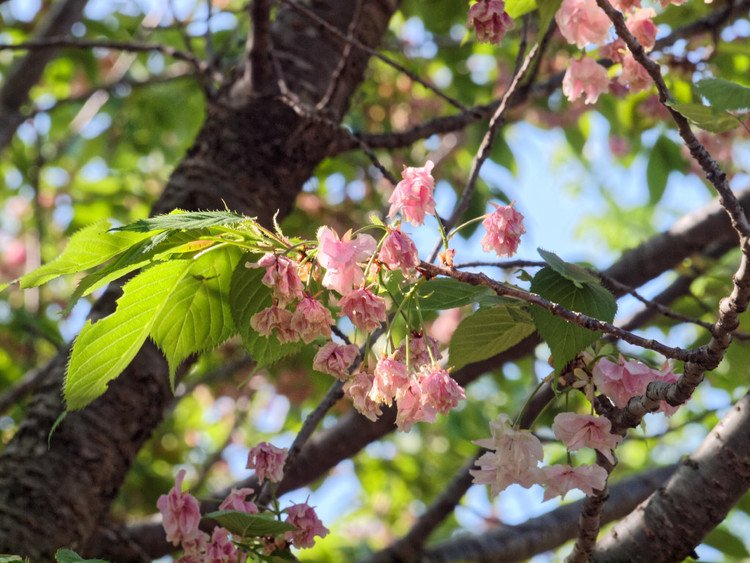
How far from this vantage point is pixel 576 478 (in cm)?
115

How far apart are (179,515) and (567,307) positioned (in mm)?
636

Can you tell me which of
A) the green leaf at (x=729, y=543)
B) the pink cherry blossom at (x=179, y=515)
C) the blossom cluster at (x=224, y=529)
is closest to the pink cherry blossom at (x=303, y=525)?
the blossom cluster at (x=224, y=529)

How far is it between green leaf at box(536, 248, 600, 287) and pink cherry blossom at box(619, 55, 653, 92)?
1.73 feet

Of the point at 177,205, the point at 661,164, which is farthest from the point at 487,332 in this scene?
the point at 661,164

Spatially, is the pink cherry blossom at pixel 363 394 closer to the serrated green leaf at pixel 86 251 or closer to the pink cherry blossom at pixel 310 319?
the pink cherry blossom at pixel 310 319

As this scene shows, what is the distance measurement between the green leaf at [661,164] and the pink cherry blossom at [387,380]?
2347mm

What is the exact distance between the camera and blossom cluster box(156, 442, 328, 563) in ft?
3.92

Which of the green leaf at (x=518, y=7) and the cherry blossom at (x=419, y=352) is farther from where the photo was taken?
the green leaf at (x=518, y=7)

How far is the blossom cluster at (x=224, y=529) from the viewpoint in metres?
1.19

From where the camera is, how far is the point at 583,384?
1.17 meters

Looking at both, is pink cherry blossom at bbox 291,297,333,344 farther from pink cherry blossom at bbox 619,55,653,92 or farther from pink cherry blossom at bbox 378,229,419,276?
pink cherry blossom at bbox 619,55,653,92

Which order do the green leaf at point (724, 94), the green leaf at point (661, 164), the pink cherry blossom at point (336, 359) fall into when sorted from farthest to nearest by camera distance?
the green leaf at point (661, 164) < the pink cherry blossom at point (336, 359) < the green leaf at point (724, 94)

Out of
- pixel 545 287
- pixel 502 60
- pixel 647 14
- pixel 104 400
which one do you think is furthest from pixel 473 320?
pixel 502 60

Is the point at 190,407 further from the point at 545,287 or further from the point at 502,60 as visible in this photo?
the point at 545,287
